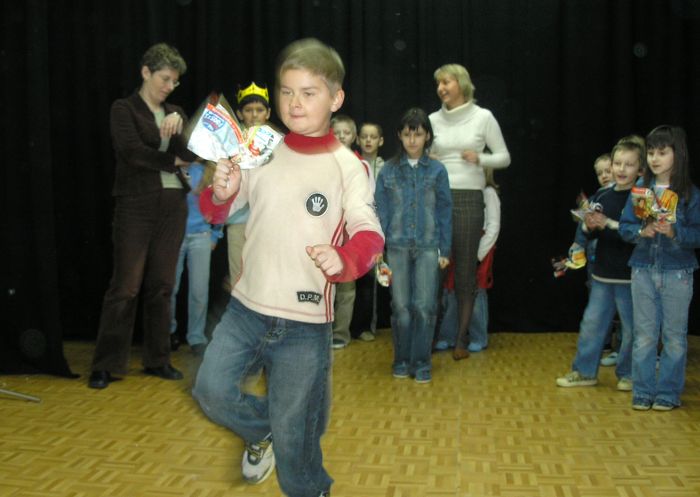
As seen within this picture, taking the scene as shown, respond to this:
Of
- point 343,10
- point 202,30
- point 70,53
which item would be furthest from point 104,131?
point 343,10

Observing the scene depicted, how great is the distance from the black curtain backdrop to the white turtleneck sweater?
1394 mm

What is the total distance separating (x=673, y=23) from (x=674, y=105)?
26.9 inches

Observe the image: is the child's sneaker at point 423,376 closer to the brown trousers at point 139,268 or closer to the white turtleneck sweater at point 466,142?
the white turtleneck sweater at point 466,142

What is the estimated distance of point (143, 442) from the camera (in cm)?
369

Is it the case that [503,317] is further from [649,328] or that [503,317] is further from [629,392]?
[649,328]

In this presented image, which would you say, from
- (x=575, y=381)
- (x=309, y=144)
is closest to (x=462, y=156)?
(x=575, y=381)

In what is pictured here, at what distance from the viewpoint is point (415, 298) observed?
5.04 meters

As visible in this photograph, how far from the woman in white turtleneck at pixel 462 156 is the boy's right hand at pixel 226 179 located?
3.31 meters

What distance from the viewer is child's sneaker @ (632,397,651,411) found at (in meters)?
4.30

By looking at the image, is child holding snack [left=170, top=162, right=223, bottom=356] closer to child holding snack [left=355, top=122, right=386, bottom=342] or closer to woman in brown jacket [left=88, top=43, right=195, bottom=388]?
woman in brown jacket [left=88, top=43, right=195, bottom=388]

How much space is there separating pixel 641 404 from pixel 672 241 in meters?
0.88

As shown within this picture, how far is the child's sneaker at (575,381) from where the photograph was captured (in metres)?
4.88

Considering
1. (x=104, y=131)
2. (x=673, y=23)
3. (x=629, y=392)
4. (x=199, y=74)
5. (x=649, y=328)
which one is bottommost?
(x=629, y=392)

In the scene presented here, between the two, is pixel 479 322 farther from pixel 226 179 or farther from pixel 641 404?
pixel 226 179
